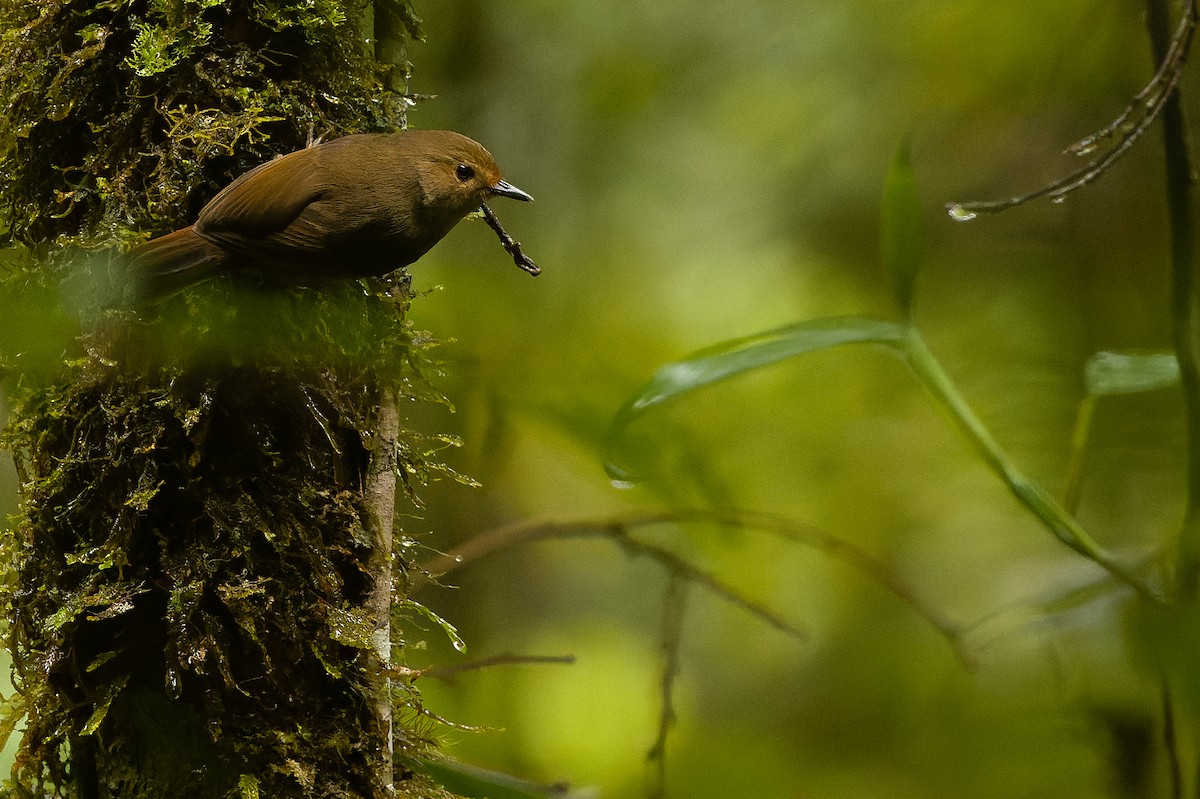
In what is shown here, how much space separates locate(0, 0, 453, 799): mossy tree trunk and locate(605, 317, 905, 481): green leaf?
0.24 meters

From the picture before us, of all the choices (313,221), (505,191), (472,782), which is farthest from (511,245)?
(472,782)

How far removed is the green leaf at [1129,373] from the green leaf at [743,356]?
226 mm

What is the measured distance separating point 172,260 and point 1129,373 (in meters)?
0.97

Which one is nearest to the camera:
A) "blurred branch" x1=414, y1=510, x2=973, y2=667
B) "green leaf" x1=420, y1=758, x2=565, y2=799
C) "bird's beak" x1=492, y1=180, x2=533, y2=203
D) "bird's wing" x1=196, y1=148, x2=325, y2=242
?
"bird's wing" x1=196, y1=148, x2=325, y2=242

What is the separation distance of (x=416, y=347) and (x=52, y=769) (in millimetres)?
476

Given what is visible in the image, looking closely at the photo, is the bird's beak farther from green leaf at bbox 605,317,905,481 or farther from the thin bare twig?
green leaf at bbox 605,317,905,481

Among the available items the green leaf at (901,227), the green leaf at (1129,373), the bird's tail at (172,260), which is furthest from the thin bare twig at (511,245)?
the green leaf at (1129,373)

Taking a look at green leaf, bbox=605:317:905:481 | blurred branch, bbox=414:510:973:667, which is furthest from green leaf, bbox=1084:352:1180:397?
blurred branch, bbox=414:510:973:667

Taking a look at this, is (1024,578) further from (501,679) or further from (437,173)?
(437,173)

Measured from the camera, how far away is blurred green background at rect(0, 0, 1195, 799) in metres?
1.92

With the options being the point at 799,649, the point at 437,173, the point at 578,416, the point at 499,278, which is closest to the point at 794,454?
the point at 799,649

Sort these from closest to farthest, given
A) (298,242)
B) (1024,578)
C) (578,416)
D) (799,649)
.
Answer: (298,242)
(578,416)
(1024,578)
(799,649)

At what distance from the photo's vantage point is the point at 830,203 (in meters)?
2.28

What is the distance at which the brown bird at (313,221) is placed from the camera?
653 mm
